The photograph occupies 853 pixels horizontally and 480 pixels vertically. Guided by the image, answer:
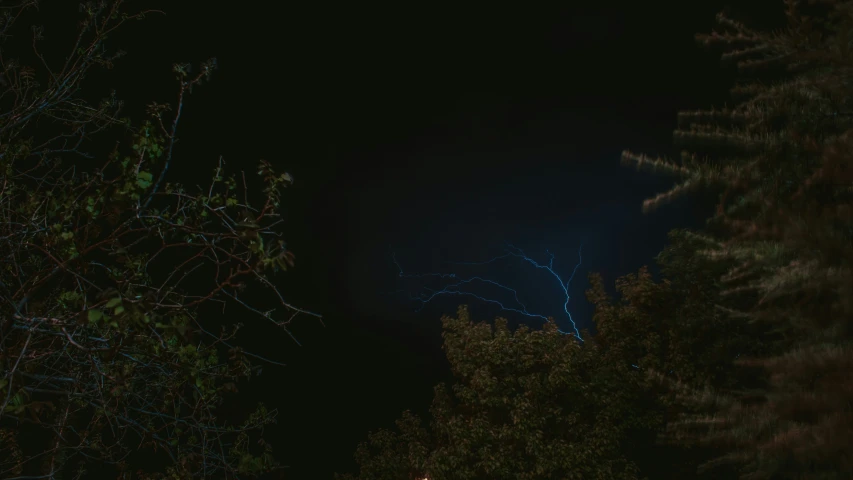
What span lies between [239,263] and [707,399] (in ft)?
8.25

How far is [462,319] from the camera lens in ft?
45.9

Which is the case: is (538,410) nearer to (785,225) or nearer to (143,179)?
(785,225)

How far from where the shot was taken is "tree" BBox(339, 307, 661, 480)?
1179 centimetres

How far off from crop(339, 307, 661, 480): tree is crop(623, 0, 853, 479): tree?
8.48m

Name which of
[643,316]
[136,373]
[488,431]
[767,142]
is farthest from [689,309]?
[136,373]

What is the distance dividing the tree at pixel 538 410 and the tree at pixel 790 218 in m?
8.48

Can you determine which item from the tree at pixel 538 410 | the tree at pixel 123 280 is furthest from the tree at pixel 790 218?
the tree at pixel 538 410

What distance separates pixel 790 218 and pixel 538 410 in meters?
9.86

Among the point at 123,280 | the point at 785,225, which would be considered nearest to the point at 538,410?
the point at 785,225

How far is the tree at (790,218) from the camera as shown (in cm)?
298

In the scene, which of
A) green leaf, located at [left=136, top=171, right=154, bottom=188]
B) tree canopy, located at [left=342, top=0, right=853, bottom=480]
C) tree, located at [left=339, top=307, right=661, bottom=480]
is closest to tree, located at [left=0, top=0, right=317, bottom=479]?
green leaf, located at [left=136, top=171, right=154, bottom=188]

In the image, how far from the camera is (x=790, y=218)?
127 inches

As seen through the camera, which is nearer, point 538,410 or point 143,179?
point 143,179

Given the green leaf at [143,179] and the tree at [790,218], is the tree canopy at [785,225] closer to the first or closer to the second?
the tree at [790,218]
